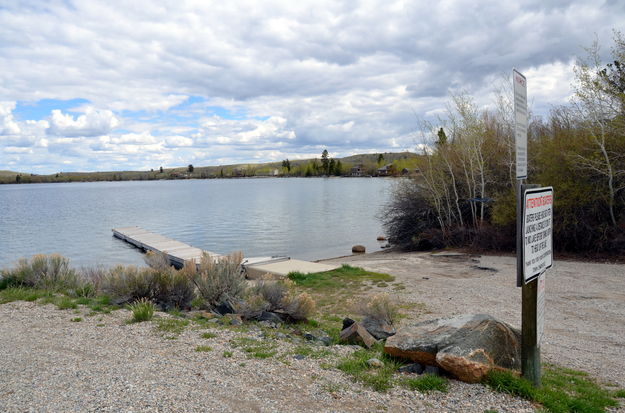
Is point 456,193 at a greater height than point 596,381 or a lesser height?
greater

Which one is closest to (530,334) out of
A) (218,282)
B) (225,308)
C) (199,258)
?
(225,308)

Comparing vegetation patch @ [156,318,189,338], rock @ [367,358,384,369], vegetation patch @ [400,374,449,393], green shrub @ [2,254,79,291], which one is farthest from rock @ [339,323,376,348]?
green shrub @ [2,254,79,291]

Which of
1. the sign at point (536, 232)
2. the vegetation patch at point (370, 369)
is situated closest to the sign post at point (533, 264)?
the sign at point (536, 232)

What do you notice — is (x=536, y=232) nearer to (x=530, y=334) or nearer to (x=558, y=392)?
(x=530, y=334)

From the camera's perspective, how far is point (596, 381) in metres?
5.57

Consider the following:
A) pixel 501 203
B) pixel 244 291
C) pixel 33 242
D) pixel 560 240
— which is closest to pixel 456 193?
pixel 501 203

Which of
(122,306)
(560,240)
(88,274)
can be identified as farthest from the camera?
(560,240)

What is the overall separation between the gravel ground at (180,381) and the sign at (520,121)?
2.18m

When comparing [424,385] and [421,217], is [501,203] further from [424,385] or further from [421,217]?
[424,385]

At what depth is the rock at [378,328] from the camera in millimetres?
6926

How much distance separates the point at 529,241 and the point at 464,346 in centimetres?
139

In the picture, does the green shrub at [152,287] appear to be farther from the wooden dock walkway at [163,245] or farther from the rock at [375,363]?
the wooden dock walkway at [163,245]

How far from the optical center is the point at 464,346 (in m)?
4.77

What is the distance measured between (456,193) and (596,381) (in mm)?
15817
